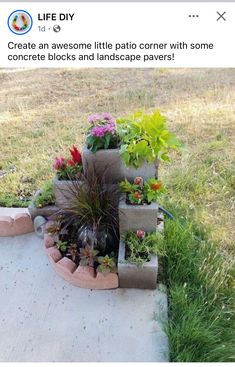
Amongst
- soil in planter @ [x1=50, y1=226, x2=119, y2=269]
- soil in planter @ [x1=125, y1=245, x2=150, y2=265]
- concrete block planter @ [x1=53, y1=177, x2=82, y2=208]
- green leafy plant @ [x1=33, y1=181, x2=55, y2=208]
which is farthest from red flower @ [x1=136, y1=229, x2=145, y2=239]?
green leafy plant @ [x1=33, y1=181, x2=55, y2=208]

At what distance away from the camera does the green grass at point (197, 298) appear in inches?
84.4

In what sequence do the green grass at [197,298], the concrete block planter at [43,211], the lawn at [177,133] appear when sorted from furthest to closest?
the concrete block planter at [43,211]
the lawn at [177,133]
the green grass at [197,298]

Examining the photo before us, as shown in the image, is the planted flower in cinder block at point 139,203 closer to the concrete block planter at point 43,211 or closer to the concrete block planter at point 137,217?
the concrete block planter at point 137,217

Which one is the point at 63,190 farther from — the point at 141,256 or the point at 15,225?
the point at 141,256

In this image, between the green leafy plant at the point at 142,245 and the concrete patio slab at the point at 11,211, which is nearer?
the green leafy plant at the point at 142,245

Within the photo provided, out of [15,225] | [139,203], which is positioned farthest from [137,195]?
[15,225]

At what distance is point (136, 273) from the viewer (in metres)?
2.46

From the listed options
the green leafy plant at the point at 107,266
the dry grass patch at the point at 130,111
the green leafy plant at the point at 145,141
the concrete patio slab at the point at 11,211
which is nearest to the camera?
the green leafy plant at the point at 145,141

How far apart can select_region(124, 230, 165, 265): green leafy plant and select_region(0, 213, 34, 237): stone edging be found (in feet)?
3.04

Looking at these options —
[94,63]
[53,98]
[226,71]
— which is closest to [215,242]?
[94,63]

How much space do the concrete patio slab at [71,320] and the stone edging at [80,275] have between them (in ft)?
0.16

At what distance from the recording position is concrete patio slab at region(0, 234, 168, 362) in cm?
218

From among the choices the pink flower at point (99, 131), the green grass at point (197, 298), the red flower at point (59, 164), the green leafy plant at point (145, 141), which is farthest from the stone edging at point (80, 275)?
the pink flower at point (99, 131)

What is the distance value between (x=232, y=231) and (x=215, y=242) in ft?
0.97
